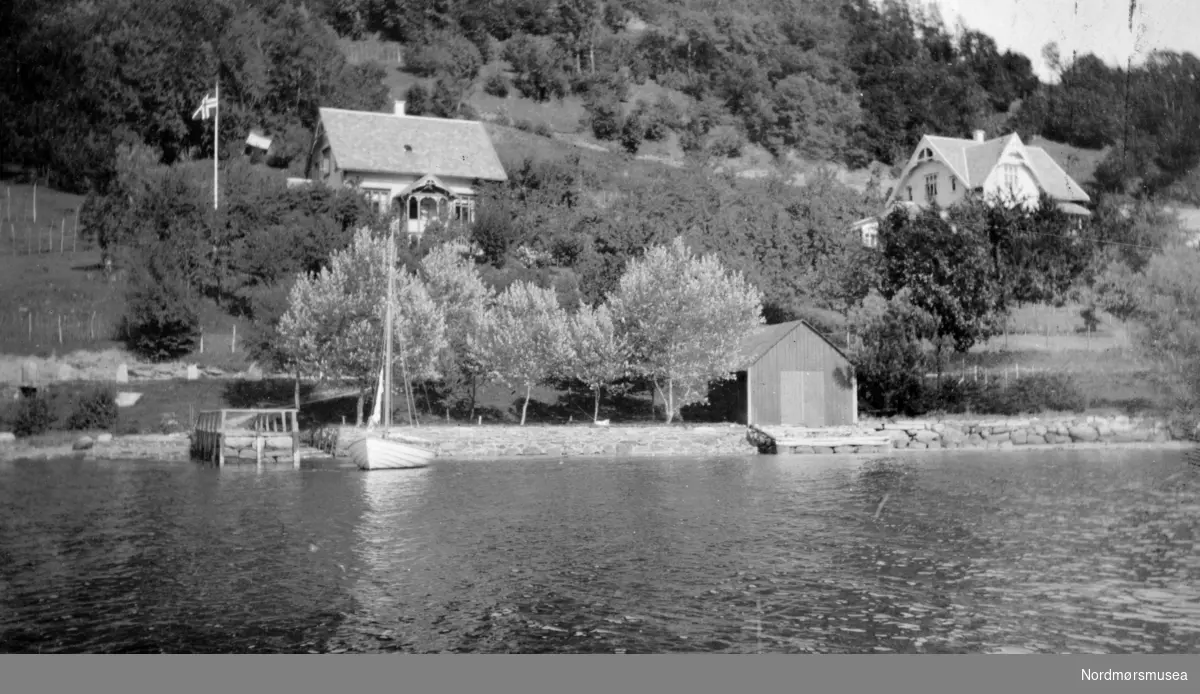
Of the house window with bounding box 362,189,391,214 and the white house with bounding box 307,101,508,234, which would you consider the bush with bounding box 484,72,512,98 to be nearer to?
the white house with bounding box 307,101,508,234

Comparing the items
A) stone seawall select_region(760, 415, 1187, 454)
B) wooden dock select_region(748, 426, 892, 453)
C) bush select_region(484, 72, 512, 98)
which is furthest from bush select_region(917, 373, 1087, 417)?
bush select_region(484, 72, 512, 98)

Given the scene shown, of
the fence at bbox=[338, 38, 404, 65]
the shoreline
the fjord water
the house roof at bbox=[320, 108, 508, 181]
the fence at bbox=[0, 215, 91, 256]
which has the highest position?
the fence at bbox=[338, 38, 404, 65]

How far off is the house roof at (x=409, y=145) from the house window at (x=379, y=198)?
1757 mm

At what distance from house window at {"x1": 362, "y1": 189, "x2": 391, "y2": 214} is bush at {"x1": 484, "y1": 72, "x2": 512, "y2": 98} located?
48178mm

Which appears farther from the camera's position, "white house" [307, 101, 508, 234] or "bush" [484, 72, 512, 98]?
"bush" [484, 72, 512, 98]

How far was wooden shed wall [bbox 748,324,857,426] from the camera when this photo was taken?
51.9 metres

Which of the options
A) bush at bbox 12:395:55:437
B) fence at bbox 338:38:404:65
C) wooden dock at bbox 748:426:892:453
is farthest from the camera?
fence at bbox 338:38:404:65

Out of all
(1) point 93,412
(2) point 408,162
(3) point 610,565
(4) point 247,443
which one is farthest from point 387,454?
(2) point 408,162

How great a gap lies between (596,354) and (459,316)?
7.91m

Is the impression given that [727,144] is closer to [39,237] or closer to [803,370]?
[803,370]

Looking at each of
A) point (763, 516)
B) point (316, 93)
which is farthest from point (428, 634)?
point (316, 93)

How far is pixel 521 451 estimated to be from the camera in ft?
154

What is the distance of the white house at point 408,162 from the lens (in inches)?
2891

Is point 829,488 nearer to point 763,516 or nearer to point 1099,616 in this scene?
point 763,516
